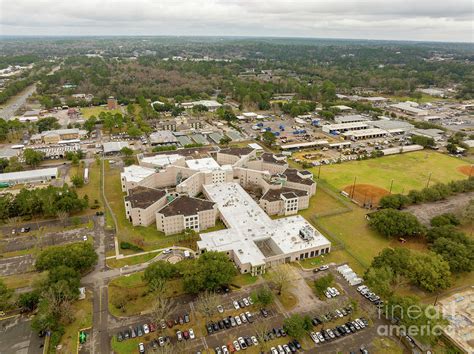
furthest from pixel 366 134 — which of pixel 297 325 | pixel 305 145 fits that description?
pixel 297 325

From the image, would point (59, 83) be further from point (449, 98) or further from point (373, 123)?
point (449, 98)

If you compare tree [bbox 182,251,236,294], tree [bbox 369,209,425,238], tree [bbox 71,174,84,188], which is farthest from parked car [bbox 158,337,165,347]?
tree [bbox 71,174,84,188]

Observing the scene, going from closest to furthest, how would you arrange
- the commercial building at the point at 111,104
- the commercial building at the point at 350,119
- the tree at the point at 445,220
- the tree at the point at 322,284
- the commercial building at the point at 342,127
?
the tree at the point at 322,284 < the tree at the point at 445,220 < the commercial building at the point at 342,127 < the commercial building at the point at 350,119 < the commercial building at the point at 111,104

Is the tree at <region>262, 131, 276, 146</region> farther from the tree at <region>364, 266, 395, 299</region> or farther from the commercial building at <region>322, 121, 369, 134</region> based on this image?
the tree at <region>364, 266, 395, 299</region>

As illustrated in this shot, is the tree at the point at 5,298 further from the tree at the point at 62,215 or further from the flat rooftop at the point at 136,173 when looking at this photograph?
the flat rooftop at the point at 136,173

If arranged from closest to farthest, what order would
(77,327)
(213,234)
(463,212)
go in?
(77,327) < (213,234) < (463,212)

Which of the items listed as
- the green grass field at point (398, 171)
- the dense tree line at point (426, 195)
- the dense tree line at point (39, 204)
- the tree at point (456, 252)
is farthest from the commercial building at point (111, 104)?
the tree at point (456, 252)

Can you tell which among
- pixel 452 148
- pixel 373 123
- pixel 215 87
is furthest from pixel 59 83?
pixel 452 148
